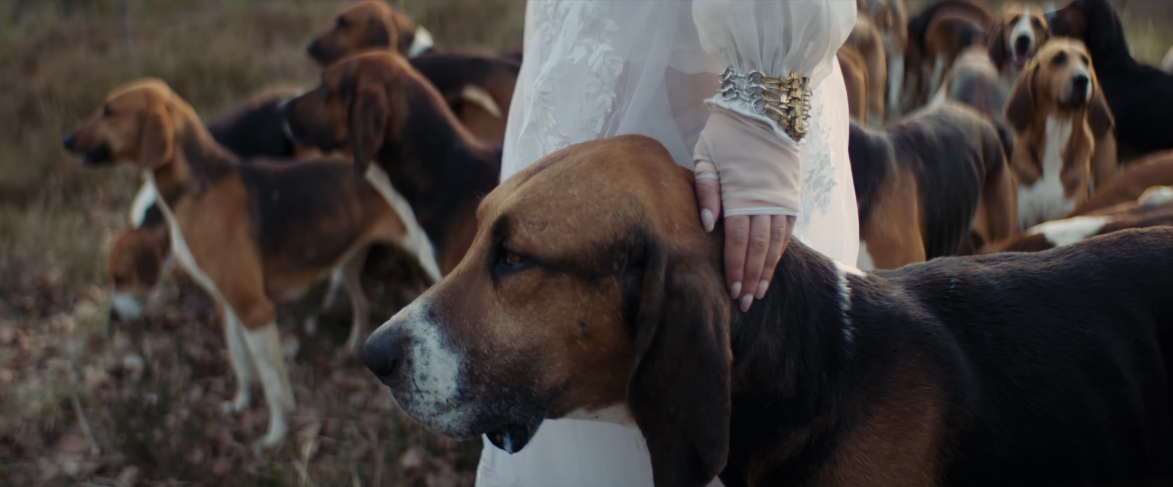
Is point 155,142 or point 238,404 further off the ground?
point 155,142

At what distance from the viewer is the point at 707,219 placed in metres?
1.81

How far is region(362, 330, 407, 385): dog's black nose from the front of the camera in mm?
1876

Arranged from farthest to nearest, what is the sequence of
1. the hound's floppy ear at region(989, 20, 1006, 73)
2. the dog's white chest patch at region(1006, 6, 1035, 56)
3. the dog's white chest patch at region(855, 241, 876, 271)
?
the hound's floppy ear at region(989, 20, 1006, 73) → the dog's white chest patch at region(1006, 6, 1035, 56) → the dog's white chest patch at region(855, 241, 876, 271)

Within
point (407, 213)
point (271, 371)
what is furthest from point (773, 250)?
point (271, 371)

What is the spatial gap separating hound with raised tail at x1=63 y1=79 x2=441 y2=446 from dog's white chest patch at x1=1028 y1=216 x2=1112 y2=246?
2.90 m

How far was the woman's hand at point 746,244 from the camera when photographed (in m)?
1.79

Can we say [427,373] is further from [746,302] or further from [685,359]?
[746,302]

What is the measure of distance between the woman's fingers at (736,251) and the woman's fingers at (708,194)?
1.7 inches

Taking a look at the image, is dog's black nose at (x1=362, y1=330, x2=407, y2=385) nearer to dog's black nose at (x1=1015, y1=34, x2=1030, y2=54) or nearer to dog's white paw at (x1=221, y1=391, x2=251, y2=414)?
dog's white paw at (x1=221, y1=391, x2=251, y2=414)

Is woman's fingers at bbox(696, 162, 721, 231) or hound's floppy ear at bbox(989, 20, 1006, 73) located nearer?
woman's fingers at bbox(696, 162, 721, 231)

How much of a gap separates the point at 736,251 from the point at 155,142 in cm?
396

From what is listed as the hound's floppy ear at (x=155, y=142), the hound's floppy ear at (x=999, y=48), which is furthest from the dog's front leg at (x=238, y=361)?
the hound's floppy ear at (x=999, y=48)

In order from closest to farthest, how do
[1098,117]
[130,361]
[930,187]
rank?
[930,187], [130,361], [1098,117]

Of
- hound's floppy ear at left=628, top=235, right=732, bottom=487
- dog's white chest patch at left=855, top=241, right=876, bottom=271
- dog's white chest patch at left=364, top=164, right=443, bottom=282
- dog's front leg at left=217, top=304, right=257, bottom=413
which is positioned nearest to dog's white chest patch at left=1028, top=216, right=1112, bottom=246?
dog's white chest patch at left=855, top=241, right=876, bottom=271
